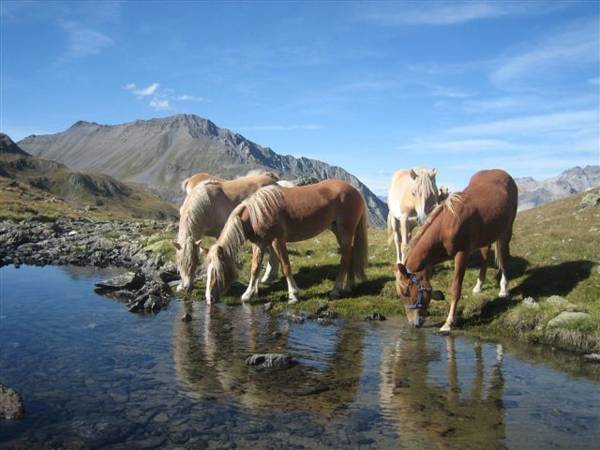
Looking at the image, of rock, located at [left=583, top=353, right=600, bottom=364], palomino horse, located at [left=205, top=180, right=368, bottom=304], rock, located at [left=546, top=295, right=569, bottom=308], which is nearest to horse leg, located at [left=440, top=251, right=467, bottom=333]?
rock, located at [left=546, top=295, right=569, bottom=308]

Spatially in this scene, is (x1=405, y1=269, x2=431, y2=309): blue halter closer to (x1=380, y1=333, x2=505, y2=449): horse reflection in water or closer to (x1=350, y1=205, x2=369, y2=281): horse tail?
(x1=380, y1=333, x2=505, y2=449): horse reflection in water

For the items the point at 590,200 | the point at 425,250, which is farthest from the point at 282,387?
the point at 590,200

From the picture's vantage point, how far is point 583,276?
15.0 metres

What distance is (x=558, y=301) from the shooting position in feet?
43.6

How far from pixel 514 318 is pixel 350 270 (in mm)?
5961

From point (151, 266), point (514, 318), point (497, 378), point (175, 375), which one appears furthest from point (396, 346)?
point (151, 266)

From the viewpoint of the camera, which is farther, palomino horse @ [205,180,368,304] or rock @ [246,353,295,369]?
palomino horse @ [205,180,368,304]

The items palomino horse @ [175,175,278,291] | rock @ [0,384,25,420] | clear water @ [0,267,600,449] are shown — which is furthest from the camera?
palomino horse @ [175,175,278,291]

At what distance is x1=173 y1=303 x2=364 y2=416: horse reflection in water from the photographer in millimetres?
8773

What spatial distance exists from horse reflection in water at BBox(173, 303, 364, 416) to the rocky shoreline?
130 inches

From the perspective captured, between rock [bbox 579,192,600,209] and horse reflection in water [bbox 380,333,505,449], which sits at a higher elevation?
rock [bbox 579,192,600,209]

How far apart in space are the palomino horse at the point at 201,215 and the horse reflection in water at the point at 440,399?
7778mm

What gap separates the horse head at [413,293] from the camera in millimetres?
12945

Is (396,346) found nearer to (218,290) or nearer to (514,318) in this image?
(514,318)
